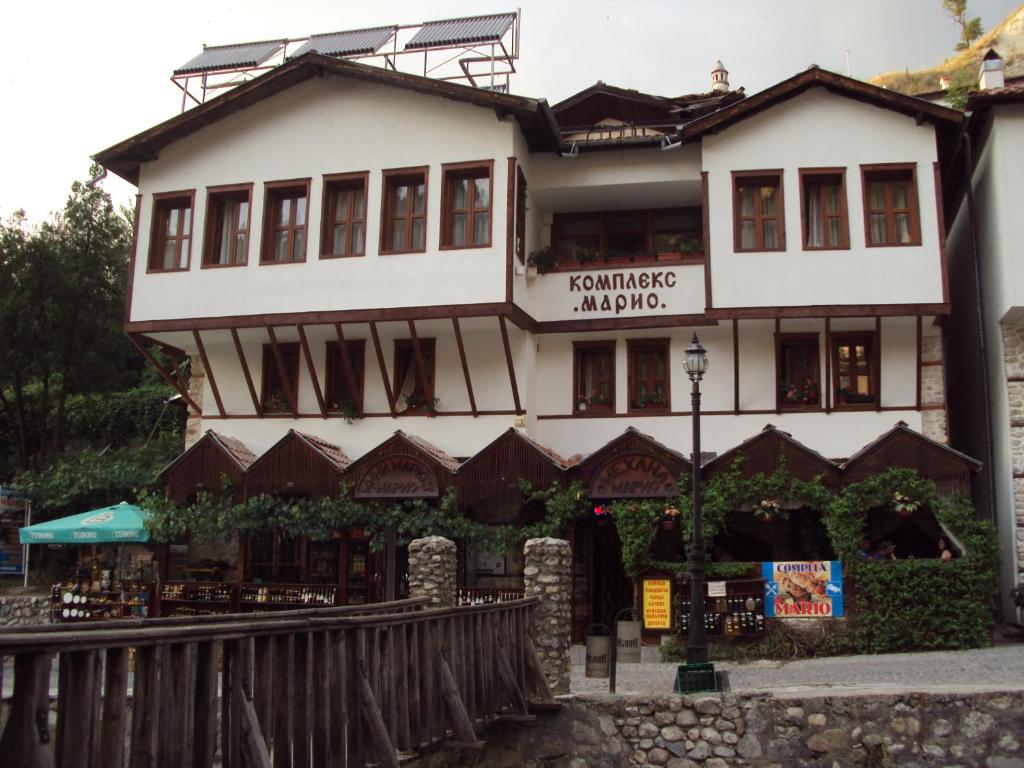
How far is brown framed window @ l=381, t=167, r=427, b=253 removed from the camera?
20938 millimetres

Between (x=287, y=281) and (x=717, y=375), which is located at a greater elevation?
(x=287, y=281)

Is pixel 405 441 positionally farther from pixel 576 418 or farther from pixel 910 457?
pixel 910 457

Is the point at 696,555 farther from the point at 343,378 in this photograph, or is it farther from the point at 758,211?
the point at 343,378

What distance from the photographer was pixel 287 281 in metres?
21.2

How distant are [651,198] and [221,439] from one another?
10.3 metres

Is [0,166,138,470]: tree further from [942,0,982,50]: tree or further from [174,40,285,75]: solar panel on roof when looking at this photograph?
[942,0,982,50]: tree

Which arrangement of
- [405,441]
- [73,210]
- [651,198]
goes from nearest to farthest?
[405,441]
[651,198]
[73,210]

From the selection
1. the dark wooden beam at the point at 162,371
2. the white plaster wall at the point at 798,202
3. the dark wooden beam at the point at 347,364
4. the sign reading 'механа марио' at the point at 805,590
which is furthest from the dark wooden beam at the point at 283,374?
the sign reading 'механа марио' at the point at 805,590

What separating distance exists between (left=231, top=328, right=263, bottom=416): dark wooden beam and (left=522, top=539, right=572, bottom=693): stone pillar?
9.87 m

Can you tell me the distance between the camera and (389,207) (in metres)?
21.3

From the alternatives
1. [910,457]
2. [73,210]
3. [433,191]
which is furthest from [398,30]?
[910,457]

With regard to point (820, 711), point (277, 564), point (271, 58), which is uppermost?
point (271, 58)

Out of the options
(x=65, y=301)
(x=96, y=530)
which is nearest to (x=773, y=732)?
(x=96, y=530)

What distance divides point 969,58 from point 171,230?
51.7 meters
